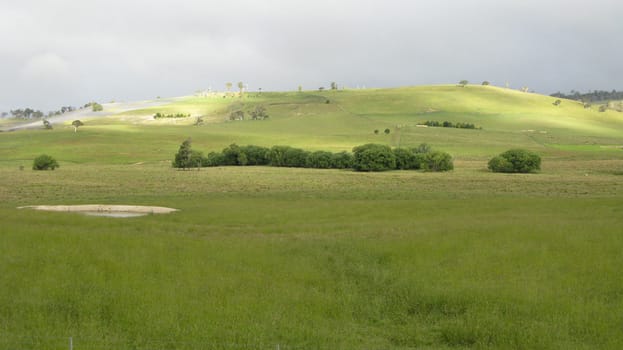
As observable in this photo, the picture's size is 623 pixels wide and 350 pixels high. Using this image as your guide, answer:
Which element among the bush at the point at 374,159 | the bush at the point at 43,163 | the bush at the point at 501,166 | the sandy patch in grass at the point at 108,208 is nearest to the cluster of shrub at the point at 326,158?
the bush at the point at 374,159

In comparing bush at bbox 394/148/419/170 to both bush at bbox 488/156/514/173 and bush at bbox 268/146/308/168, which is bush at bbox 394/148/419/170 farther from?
bush at bbox 268/146/308/168

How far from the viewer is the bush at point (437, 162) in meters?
100

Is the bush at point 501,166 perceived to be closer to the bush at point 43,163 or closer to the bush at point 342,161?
the bush at point 342,161

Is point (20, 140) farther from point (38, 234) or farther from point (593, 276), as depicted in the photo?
point (593, 276)

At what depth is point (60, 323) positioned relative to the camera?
48.1ft

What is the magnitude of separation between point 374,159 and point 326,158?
11756mm

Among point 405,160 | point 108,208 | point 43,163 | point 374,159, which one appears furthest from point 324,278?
point 43,163

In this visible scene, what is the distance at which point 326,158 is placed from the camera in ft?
372

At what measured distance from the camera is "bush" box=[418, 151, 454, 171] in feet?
329

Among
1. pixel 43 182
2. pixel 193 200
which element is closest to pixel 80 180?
pixel 43 182

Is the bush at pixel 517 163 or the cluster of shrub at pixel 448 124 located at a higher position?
the cluster of shrub at pixel 448 124

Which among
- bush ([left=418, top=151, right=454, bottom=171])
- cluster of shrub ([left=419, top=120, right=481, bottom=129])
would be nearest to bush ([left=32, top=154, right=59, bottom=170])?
bush ([left=418, top=151, right=454, bottom=171])

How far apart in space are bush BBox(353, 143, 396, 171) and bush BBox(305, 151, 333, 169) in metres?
6.35

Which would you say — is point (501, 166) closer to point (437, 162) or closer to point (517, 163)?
point (517, 163)
